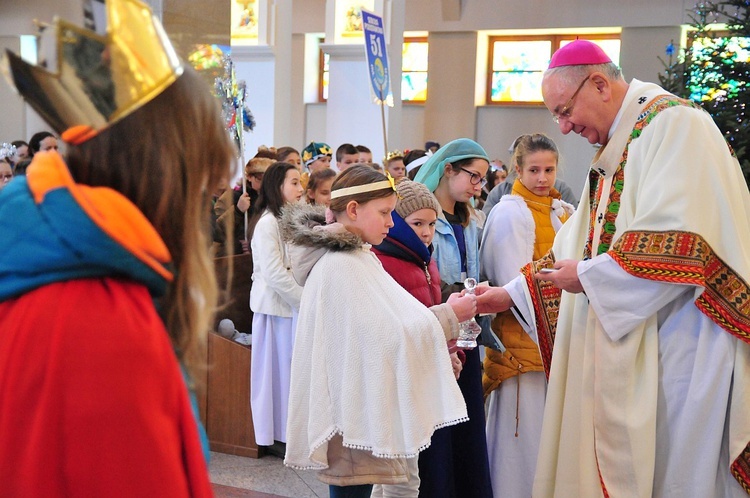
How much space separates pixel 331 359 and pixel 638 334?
1072 millimetres

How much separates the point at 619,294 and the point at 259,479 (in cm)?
259

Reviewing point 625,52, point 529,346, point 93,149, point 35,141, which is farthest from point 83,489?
point 625,52

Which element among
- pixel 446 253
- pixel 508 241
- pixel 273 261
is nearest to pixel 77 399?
pixel 446 253

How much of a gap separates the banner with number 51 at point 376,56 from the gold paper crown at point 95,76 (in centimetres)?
766

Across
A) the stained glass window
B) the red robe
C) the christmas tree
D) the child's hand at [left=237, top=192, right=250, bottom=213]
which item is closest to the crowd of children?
the red robe

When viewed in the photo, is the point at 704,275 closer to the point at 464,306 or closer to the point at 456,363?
the point at 464,306

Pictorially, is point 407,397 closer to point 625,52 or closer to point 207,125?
point 207,125

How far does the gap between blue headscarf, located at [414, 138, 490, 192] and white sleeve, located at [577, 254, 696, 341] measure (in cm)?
138

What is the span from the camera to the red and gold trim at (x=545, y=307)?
3377 mm

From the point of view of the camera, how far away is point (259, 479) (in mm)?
4680

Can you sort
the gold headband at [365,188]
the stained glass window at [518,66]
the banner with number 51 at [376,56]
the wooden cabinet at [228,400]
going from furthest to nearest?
the stained glass window at [518,66]
the banner with number 51 at [376,56]
the wooden cabinet at [228,400]
the gold headband at [365,188]

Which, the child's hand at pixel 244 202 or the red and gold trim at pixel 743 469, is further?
the child's hand at pixel 244 202

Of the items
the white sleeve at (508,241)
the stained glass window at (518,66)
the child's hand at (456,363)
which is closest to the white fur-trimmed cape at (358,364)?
the child's hand at (456,363)

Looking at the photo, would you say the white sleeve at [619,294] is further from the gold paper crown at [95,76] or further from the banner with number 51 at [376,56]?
the banner with number 51 at [376,56]
